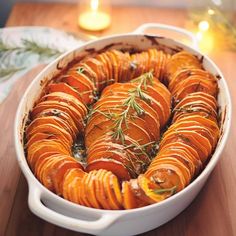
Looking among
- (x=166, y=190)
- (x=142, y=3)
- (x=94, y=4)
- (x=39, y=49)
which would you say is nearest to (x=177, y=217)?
(x=166, y=190)

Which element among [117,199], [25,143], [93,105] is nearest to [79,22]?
[93,105]

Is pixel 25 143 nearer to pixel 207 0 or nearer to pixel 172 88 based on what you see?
pixel 172 88

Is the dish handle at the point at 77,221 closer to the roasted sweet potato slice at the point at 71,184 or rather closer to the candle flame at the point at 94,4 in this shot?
the roasted sweet potato slice at the point at 71,184

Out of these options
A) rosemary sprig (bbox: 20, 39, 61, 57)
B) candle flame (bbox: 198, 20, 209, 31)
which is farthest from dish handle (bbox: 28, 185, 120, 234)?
candle flame (bbox: 198, 20, 209, 31)

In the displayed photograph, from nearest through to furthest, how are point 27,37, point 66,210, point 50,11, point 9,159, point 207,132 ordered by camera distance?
point 66,210, point 207,132, point 9,159, point 27,37, point 50,11

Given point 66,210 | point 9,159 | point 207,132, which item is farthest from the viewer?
point 9,159

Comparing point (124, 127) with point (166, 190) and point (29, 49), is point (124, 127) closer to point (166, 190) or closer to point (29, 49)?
point (166, 190)
